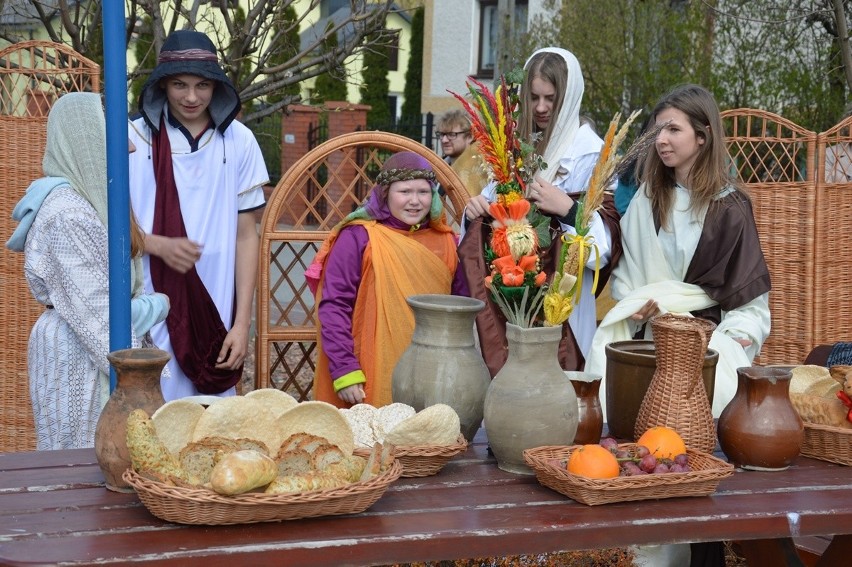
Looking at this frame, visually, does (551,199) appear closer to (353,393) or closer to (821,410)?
(353,393)

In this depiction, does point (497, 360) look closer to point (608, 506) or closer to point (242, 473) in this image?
point (608, 506)

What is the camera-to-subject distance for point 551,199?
3.52 metres

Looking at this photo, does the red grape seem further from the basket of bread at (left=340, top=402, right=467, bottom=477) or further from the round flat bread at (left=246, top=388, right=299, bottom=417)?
the round flat bread at (left=246, top=388, right=299, bottom=417)

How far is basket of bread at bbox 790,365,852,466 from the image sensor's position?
9.15 feet

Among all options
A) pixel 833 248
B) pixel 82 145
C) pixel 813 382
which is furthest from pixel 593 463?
pixel 833 248

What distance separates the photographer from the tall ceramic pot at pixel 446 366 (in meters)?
2.78

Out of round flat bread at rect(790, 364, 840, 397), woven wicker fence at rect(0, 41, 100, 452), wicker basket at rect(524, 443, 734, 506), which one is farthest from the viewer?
woven wicker fence at rect(0, 41, 100, 452)

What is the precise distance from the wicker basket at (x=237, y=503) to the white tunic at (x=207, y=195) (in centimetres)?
159

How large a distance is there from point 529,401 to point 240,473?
0.78m

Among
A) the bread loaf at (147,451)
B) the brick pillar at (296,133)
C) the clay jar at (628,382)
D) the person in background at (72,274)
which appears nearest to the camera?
the bread loaf at (147,451)

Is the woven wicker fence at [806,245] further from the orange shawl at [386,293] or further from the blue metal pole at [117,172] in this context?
the blue metal pole at [117,172]

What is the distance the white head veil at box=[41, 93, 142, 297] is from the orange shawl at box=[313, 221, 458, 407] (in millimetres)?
818

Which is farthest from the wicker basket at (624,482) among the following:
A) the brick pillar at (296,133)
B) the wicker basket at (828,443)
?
the brick pillar at (296,133)

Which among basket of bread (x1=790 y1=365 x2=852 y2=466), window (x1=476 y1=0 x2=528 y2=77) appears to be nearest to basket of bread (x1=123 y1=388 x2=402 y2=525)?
basket of bread (x1=790 y1=365 x2=852 y2=466)
